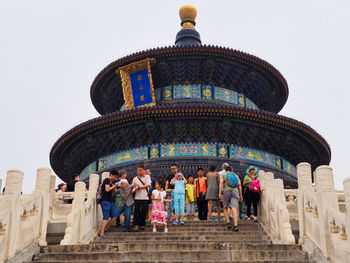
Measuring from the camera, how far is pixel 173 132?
65.8ft

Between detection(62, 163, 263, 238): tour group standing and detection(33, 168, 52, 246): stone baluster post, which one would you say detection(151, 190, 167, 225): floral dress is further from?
detection(33, 168, 52, 246): stone baluster post

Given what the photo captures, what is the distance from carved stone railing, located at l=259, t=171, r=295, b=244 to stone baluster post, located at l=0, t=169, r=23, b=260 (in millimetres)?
5121

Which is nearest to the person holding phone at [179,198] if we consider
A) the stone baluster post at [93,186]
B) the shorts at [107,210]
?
the shorts at [107,210]

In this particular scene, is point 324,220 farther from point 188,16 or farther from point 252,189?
point 188,16

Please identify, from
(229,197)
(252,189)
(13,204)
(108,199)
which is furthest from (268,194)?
(13,204)

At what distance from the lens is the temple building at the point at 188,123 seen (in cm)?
1945

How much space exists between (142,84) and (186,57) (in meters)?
2.47

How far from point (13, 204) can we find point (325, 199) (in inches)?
213

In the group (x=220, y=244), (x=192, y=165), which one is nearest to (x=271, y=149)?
(x=192, y=165)

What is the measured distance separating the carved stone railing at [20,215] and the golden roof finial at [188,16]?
1994 cm

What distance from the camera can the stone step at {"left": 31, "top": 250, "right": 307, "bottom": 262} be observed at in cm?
812

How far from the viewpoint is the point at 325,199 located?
26.7ft

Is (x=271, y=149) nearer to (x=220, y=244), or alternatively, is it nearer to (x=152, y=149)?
(x=152, y=149)

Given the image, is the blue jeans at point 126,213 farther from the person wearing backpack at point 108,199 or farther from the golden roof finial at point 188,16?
the golden roof finial at point 188,16
